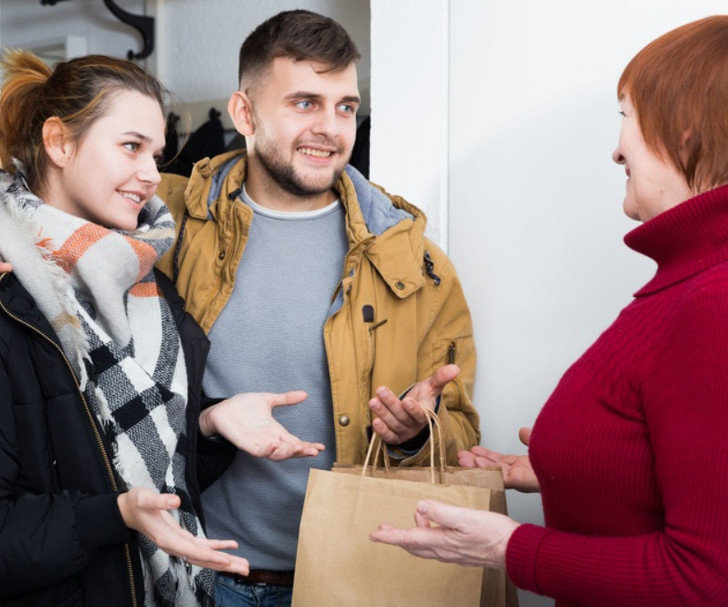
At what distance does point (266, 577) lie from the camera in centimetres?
176

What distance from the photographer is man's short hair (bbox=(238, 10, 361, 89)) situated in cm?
190

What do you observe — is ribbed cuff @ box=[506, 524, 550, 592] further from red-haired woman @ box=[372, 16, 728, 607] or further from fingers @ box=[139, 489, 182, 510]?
fingers @ box=[139, 489, 182, 510]

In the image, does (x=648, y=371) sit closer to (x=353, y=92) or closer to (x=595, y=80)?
(x=595, y=80)

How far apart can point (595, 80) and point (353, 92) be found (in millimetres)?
504

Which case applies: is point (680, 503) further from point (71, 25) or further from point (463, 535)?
point (71, 25)

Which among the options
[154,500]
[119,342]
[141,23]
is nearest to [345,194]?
[119,342]

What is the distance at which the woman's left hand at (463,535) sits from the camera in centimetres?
114

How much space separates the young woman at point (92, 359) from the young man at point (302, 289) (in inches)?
5.7

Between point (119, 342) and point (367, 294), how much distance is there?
0.51 meters

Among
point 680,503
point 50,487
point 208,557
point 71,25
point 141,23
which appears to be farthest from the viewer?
point 71,25

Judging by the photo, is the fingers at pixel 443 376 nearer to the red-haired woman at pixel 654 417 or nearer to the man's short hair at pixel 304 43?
the red-haired woman at pixel 654 417

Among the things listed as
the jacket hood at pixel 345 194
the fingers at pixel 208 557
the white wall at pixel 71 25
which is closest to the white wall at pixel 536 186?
the jacket hood at pixel 345 194

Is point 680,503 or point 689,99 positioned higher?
point 689,99

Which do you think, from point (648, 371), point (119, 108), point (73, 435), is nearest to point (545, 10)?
point (119, 108)
